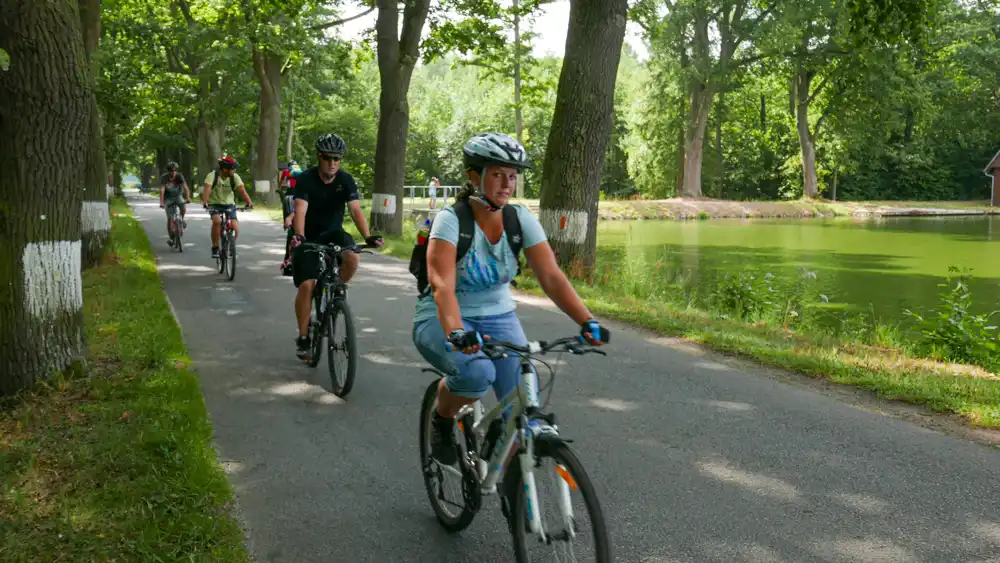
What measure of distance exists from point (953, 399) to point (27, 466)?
6.36 meters

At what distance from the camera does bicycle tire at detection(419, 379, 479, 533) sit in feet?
14.0

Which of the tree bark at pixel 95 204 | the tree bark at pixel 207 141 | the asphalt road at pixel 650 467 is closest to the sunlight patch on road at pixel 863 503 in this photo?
the asphalt road at pixel 650 467

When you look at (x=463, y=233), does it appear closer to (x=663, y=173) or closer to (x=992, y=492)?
(x=992, y=492)

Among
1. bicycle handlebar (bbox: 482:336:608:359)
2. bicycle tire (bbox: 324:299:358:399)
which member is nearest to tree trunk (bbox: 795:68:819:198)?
bicycle tire (bbox: 324:299:358:399)

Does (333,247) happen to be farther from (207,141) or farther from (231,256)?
(207,141)

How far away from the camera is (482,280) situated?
3.92m

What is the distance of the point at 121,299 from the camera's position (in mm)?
11008

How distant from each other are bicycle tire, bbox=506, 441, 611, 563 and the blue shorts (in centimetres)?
48

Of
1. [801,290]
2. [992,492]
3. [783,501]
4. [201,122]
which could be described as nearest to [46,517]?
[783,501]

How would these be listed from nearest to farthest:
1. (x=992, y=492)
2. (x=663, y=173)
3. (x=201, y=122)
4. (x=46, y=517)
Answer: (x=46, y=517) → (x=992, y=492) → (x=201, y=122) → (x=663, y=173)

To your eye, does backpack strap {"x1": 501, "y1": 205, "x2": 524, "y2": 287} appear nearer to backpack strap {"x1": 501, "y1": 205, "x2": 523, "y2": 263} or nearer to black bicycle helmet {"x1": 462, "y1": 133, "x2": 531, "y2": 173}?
backpack strap {"x1": 501, "y1": 205, "x2": 523, "y2": 263}

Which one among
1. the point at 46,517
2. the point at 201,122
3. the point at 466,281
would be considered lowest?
the point at 46,517

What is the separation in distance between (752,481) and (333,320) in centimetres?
376

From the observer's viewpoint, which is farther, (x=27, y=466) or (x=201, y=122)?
(x=201, y=122)
